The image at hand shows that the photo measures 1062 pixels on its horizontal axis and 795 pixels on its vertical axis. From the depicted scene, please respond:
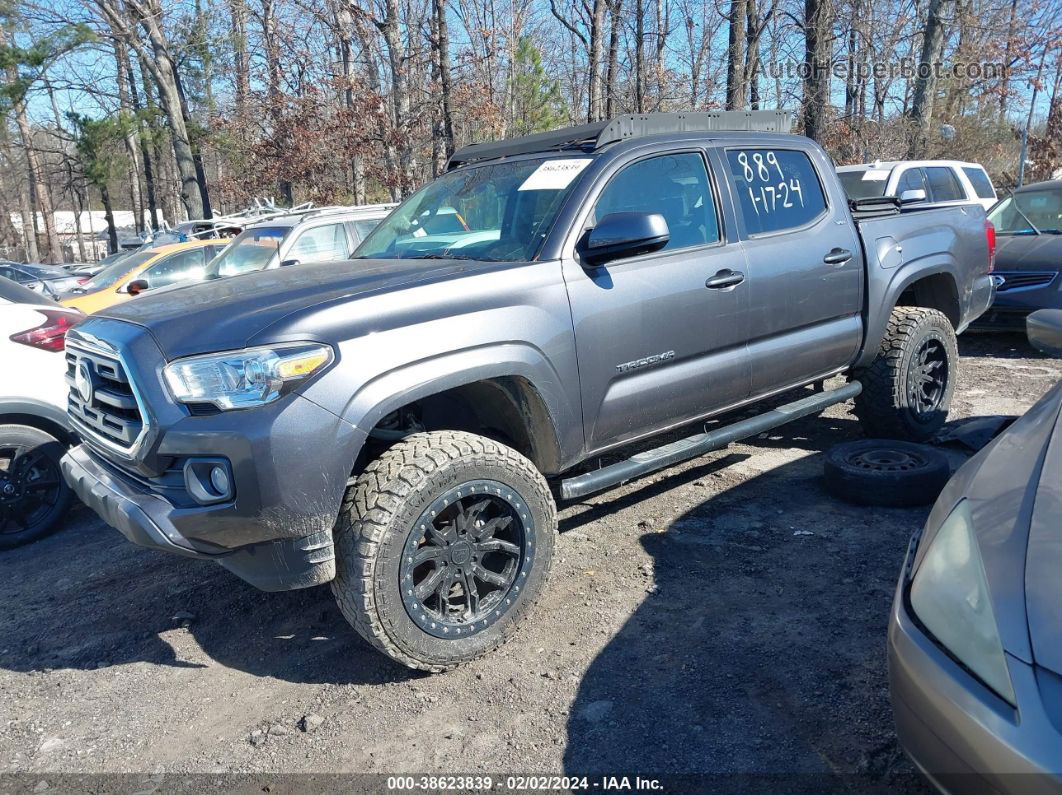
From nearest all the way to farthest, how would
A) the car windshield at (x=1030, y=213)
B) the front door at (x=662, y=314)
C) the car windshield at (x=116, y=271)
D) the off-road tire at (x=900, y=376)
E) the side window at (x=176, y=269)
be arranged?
the front door at (x=662, y=314) < the off-road tire at (x=900, y=376) < the car windshield at (x=1030, y=213) < the side window at (x=176, y=269) < the car windshield at (x=116, y=271)

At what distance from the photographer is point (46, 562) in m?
4.46

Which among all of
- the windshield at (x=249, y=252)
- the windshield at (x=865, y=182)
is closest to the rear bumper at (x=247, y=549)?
the windshield at (x=249, y=252)

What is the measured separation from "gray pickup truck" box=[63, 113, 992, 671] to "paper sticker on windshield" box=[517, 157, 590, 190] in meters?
0.01

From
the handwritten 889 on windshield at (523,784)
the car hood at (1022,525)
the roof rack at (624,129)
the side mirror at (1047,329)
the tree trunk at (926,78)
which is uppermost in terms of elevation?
the tree trunk at (926,78)

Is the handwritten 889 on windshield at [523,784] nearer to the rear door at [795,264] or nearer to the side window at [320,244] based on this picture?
the rear door at [795,264]

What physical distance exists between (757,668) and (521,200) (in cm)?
228

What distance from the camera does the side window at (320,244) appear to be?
847cm

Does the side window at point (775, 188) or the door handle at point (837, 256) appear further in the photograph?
the door handle at point (837, 256)

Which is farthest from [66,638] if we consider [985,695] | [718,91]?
[718,91]

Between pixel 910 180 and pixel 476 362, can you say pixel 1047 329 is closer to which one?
pixel 476 362

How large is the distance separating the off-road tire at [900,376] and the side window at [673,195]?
1.75m

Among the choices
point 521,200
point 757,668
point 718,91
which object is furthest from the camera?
point 718,91

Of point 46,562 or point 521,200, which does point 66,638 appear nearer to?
point 46,562

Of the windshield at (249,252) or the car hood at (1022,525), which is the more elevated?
the windshield at (249,252)
